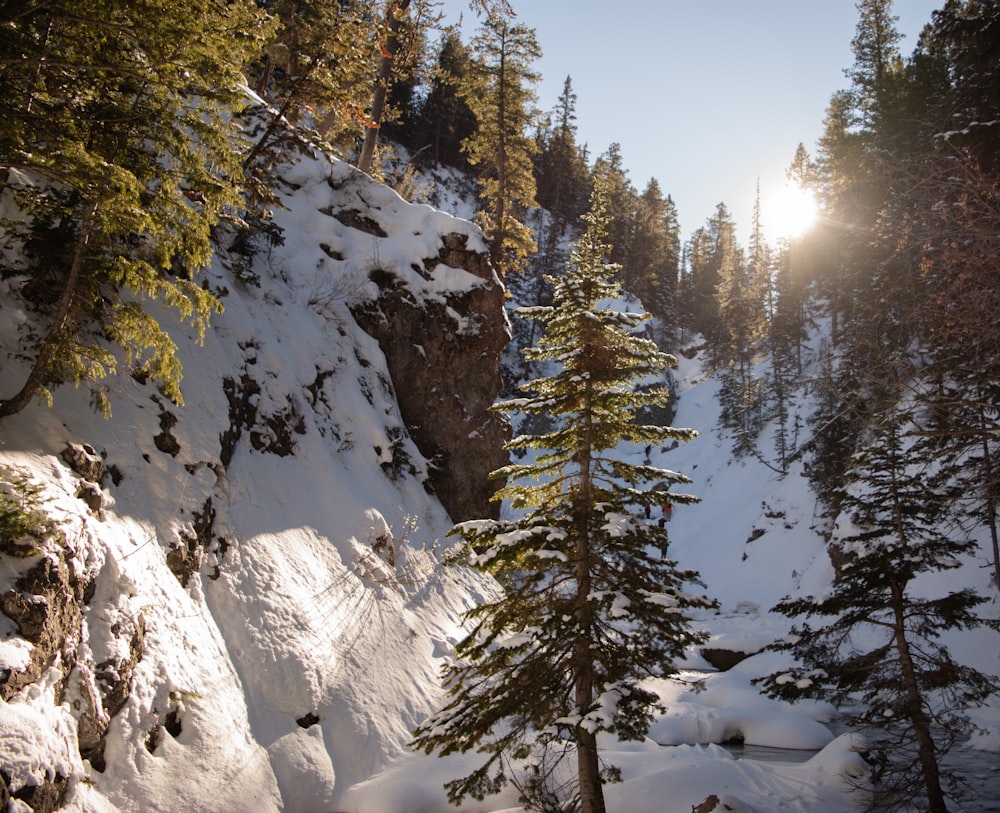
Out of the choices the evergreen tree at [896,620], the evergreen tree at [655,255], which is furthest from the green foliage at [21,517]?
the evergreen tree at [655,255]

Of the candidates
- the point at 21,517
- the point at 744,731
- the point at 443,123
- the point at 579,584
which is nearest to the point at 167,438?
the point at 21,517

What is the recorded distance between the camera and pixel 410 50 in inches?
835

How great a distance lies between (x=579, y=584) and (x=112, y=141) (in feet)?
24.1

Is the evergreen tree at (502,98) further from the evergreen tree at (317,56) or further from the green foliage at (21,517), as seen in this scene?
the green foliage at (21,517)

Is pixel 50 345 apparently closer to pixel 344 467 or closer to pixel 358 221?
pixel 344 467

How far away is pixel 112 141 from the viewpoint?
20.1 ft

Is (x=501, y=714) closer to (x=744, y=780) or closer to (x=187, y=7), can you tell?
(x=744, y=780)

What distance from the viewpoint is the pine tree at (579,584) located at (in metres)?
5.86

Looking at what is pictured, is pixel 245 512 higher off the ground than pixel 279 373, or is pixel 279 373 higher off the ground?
pixel 279 373

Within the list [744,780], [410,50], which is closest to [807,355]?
[410,50]

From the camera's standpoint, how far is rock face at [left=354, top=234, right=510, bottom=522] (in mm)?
15336

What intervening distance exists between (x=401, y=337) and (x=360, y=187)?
559cm

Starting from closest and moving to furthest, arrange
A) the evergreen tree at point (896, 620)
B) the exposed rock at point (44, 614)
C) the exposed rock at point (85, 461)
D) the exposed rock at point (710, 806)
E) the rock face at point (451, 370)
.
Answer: the exposed rock at point (44, 614) → the exposed rock at point (85, 461) → the exposed rock at point (710, 806) → the evergreen tree at point (896, 620) → the rock face at point (451, 370)

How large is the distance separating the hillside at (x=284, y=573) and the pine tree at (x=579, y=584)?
2277mm
